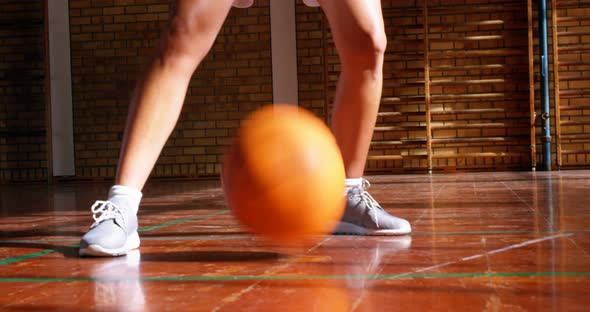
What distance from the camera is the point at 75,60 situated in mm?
11289

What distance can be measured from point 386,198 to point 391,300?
3.64m

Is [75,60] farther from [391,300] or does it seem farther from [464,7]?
[391,300]

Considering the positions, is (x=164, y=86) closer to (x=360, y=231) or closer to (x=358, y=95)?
(x=358, y=95)

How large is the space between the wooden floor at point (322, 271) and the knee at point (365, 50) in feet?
1.97

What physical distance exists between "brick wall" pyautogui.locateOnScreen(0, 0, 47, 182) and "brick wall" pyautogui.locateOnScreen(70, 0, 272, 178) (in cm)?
56

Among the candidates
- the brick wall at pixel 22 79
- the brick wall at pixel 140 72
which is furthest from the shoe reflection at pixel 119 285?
the brick wall at pixel 22 79

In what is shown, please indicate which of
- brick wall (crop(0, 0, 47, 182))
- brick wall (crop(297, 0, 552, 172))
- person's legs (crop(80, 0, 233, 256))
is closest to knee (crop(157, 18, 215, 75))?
person's legs (crop(80, 0, 233, 256))

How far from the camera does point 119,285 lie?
151 cm

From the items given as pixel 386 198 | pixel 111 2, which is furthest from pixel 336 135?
pixel 111 2

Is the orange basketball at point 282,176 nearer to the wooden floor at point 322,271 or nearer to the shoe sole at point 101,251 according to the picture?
the wooden floor at point 322,271

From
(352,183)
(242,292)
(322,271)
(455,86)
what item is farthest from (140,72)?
(242,292)

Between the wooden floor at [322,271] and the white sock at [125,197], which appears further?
the white sock at [125,197]

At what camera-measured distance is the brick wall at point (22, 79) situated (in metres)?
11.3

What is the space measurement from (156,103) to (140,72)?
905 cm
